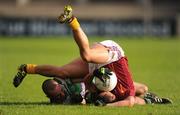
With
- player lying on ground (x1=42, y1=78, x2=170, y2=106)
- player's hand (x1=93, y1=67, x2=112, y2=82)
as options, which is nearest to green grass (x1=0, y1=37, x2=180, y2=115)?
player lying on ground (x1=42, y1=78, x2=170, y2=106)

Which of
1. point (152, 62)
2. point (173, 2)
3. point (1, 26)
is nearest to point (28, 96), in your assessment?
point (152, 62)

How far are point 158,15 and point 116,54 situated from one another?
133 feet

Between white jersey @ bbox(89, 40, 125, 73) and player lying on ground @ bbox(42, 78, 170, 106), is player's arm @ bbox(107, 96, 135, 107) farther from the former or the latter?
white jersey @ bbox(89, 40, 125, 73)

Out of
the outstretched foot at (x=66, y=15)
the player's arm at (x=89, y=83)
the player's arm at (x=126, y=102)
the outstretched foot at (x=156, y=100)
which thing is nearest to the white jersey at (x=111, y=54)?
the player's arm at (x=89, y=83)

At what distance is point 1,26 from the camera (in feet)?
161

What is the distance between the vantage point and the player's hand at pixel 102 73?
12.1 metres

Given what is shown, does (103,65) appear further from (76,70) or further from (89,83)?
(76,70)

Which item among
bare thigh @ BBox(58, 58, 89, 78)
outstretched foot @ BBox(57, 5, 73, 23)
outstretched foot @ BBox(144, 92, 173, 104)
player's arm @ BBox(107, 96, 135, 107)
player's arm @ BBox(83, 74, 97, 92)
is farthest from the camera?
outstretched foot @ BBox(144, 92, 173, 104)

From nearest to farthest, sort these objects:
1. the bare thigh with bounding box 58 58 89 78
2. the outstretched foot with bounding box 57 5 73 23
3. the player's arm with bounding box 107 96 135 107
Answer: the outstretched foot with bounding box 57 5 73 23, the player's arm with bounding box 107 96 135 107, the bare thigh with bounding box 58 58 89 78

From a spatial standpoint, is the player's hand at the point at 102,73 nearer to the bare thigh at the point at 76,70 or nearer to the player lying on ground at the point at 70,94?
the player lying on ground at the point at 70,94

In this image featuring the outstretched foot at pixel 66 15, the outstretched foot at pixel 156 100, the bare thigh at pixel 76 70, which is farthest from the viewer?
the outstretched foot at pixel 156 100

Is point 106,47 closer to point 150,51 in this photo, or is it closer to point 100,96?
point 100,96

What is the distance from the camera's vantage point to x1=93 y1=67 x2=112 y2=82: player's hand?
39.6 feet

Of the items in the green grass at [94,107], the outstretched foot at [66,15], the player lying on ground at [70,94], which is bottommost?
the green grass at [94,107]
